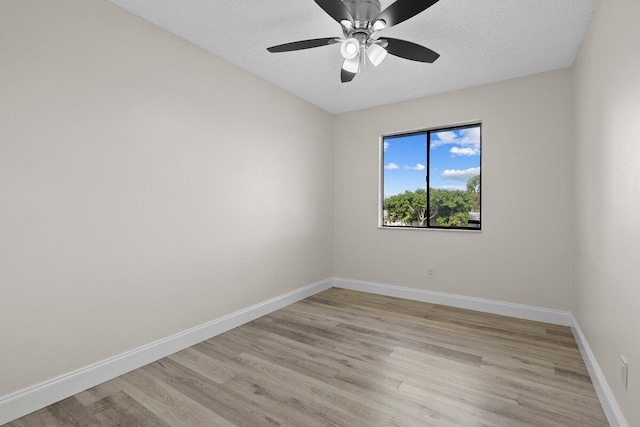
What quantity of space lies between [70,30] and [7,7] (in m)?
0.29

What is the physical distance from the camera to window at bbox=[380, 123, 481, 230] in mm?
3872

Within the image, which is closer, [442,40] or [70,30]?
[70,30]

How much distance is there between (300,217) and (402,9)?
2663 millimetres

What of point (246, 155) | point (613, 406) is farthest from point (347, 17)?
point (613, 406)

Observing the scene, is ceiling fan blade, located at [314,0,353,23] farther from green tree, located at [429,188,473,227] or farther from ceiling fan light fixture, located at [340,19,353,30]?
green tree, located at [429,188,473,227]

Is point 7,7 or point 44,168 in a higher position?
point 7,7

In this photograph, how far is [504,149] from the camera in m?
3.39

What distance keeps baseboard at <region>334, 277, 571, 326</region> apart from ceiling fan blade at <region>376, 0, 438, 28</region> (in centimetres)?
304

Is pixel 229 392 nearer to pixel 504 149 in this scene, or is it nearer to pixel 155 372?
pixel 155 372

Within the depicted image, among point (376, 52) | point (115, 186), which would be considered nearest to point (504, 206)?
point (376, 52)

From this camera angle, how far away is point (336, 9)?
1827mm

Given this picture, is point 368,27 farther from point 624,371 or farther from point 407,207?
point 407,207

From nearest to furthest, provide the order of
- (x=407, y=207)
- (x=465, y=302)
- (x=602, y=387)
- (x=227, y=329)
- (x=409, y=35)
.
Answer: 1. (x=602, y=387)
2. (x=409, y=35)
3. (x=227, y=329)
4. (x=465, y=302)
5. (x=407, y=207)

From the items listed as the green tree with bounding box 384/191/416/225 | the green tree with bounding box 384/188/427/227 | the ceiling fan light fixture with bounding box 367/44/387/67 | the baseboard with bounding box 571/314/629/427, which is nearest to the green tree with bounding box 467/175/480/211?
the green tree with bounding box 384/188/427/227
